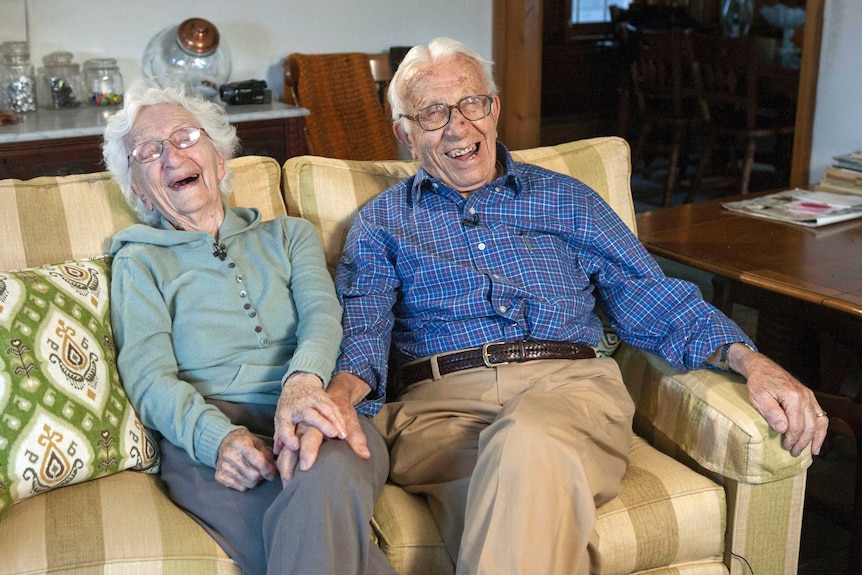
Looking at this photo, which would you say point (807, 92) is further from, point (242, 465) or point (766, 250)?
point (242, 465)

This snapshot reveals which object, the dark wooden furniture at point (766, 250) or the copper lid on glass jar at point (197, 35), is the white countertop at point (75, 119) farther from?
the dark wooden furniture at point (766, 250)

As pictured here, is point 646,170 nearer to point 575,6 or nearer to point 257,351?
point 575,6

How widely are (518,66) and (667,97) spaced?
67.1 inches

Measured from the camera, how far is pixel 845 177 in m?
2.77

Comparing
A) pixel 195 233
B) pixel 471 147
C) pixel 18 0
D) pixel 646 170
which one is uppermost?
pixel 18 0

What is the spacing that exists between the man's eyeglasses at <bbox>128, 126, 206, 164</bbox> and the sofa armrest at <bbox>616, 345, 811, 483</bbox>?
0.99 m

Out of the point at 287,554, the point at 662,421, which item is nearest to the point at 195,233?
the point at 287,554

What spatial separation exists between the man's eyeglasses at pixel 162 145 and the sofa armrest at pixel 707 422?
991 millimetres

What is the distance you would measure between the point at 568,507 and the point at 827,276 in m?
0.94

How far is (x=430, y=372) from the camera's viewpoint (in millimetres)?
1835

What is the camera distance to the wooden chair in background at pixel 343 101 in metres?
3.55

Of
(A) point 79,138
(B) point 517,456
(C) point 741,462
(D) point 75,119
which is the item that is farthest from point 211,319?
(D) point 75,119

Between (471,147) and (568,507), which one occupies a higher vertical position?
(471,147)

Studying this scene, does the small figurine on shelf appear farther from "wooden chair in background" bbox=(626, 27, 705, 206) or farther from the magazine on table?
"wooden chair in background" bbox=(626, 27, 705, 206)
